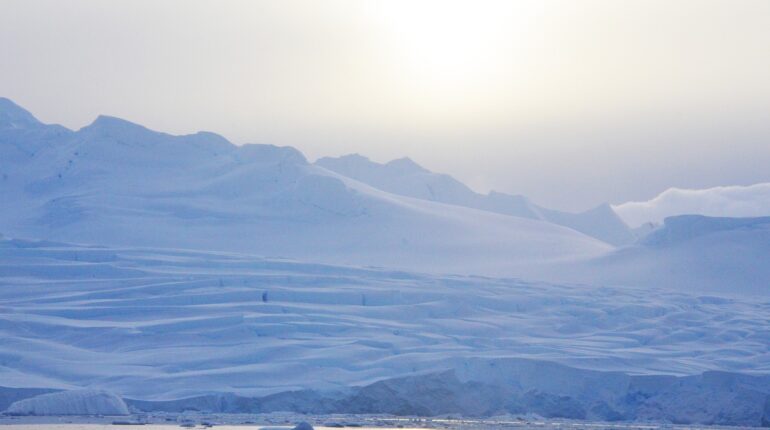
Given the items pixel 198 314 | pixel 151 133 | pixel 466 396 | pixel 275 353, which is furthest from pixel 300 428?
pixel 151 133

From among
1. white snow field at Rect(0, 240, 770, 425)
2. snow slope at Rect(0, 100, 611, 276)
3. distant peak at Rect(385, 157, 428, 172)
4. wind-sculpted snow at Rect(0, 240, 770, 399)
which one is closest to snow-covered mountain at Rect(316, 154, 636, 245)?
distant peak at Rect(385, 157, 428, 172)

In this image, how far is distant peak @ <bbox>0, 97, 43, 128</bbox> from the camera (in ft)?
139

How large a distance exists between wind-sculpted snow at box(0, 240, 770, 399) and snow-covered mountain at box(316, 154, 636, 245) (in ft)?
48.2

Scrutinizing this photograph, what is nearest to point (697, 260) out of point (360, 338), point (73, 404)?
point (360, 338)

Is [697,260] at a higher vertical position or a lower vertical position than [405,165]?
lower

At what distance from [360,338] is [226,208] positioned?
1578 centimetres

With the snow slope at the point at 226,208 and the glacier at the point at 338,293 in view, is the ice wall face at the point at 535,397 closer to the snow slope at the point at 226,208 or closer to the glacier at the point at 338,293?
the glacier at the point at 338,293

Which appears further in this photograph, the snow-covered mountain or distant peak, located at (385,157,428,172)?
distant peak, located at (385,157,428,172)

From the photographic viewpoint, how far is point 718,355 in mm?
23891

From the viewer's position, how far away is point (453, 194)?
46312 millimetres

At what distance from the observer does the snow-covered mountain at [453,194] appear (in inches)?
1818

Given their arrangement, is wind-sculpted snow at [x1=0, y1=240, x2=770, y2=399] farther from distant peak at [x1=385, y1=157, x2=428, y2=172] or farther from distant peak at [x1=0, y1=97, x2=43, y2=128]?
distant peak at [x1=385, y1=157, x2=428, y2=172]

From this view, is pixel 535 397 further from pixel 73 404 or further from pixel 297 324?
pixel 73 404

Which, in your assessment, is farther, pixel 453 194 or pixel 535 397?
pixel 453 194
